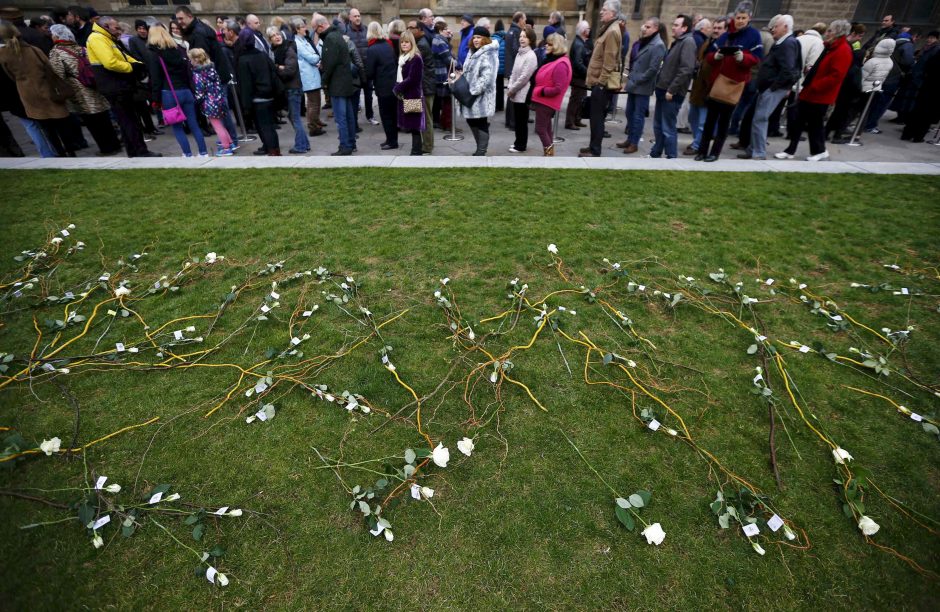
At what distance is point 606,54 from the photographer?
287 inches

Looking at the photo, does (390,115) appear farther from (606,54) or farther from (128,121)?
(128,121)

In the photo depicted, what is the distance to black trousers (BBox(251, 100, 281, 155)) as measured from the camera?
741 centimetres

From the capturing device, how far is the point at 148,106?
9547 millimetres

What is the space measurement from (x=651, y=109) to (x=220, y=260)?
12.1 metres

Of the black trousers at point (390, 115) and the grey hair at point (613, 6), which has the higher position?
the grey hair at point (613, 6)

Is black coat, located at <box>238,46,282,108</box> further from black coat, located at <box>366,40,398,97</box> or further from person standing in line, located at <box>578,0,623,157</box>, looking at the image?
person standing in line, located at <box>578,0,623,157</box>

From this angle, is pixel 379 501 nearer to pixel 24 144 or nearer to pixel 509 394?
pixel 509 394

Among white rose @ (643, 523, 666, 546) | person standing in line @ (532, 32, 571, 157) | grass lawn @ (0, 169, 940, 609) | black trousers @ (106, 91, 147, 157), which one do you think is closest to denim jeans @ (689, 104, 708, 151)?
person standing in line @ (532, 32, 571, 157)

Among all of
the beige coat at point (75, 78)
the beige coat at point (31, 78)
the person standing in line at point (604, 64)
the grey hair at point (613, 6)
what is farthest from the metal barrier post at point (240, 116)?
the grey hair at point (613, 6)

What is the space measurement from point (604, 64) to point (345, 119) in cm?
446

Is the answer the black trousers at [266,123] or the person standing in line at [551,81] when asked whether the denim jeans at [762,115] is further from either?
the black trousers at [266,123]

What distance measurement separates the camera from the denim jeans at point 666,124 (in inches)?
284

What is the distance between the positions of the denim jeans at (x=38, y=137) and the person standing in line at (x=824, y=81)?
1266 cm

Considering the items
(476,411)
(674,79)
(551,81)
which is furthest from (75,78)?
(674,79)
